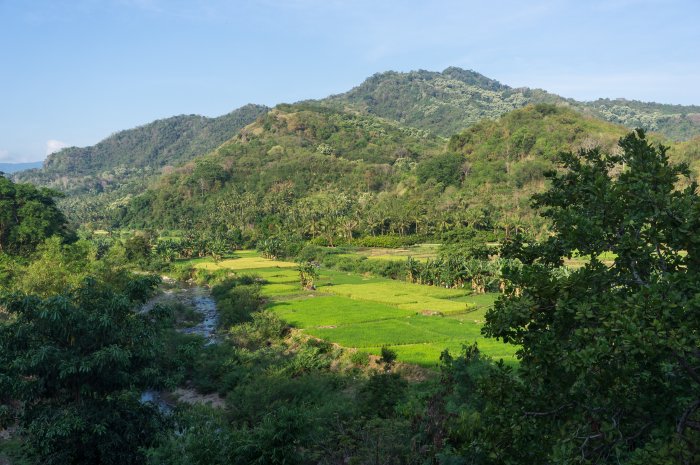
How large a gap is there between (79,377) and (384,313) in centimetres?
3592

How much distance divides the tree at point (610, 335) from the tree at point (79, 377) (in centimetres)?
1013

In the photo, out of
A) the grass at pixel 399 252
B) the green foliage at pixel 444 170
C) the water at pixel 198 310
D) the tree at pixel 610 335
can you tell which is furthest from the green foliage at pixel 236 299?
the green foliage at pixel 444 170

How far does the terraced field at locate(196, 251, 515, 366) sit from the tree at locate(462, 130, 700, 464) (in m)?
23.5

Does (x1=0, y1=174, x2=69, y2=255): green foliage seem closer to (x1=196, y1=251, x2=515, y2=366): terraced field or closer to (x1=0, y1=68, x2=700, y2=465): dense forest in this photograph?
(x1=0, y1=68, x2=700, y2=465): dense forest

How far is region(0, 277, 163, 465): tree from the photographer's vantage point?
12562mm

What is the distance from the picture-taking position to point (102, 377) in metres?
13.4

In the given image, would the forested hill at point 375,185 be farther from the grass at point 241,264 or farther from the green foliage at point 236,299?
the green foliage at point 236,299

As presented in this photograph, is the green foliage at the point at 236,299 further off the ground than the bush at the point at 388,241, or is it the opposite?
the bush at the point at 388,241

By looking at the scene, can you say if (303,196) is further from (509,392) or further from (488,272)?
(509,392)

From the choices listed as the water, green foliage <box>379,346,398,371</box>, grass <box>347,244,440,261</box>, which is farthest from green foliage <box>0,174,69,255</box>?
grass <box>347,244,440,261</box>

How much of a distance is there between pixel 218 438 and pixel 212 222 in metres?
123

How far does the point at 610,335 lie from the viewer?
5.95 m

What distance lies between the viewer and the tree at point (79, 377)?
41.2ft

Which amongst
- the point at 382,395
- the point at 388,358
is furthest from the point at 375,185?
the point at 382,395
